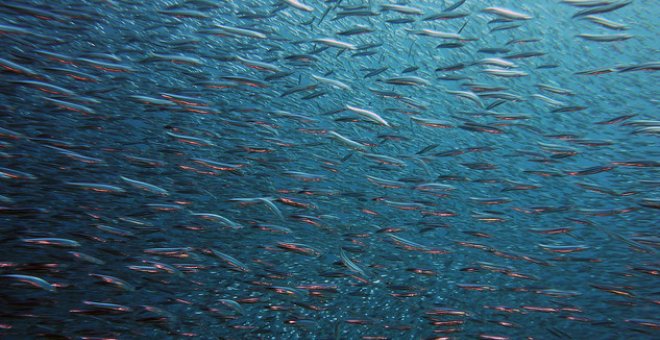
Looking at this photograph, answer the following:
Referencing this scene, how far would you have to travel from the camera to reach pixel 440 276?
368 inches

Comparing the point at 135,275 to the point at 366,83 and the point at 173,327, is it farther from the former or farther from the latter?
the point at 366,83

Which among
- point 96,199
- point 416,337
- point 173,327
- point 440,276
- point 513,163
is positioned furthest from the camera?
point 416,337

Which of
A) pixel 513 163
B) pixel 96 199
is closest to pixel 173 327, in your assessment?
pixel 96 199

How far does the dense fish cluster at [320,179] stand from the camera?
6230mm

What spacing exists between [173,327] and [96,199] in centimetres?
228

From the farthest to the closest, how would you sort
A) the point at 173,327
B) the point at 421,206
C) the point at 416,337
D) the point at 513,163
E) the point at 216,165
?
1. the point at 416,337
2. the point at 513,163
3. the point at 173,327
4. the point at 421,206
5. the point at 216,165

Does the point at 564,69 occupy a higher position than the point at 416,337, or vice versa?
the point at 564,69

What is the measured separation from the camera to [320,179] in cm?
657

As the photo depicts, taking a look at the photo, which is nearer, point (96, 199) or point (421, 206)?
point (421, 206)

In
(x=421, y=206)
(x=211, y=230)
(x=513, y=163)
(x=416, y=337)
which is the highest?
(x=513, y=163)

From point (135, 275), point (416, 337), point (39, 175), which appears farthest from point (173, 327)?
point (416, 337)

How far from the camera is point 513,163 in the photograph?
8.74 meters

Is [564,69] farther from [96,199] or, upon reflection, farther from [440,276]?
[96,199]

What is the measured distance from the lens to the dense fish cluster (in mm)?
6230
